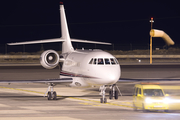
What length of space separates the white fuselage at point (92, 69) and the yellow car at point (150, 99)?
194 cm

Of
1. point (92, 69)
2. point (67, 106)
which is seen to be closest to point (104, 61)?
point (92, 69)

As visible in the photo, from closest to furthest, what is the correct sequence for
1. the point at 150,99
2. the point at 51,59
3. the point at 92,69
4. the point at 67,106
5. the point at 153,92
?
the point at 150,99
the point at 153,92
the point at 67,106
the point at 92,69
the point at 51,59

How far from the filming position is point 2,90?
26.9 metres

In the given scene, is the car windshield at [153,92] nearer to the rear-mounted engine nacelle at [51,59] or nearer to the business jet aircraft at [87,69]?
the business jet aircraft at [87,69]

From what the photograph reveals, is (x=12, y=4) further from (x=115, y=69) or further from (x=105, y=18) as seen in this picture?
(x=115, y=69)

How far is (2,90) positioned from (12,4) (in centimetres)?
14088

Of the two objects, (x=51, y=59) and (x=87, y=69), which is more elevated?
(x=51, y=59)

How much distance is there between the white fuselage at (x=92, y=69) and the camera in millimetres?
20234

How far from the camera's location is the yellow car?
57.1 feet

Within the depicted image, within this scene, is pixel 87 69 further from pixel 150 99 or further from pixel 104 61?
pixel 150 99

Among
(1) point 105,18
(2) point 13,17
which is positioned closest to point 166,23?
(1) point 105,18

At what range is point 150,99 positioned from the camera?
17406 millimetres

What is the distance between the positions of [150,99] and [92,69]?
4.70 m

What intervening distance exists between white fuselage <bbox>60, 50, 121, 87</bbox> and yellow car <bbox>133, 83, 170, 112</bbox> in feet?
6.35
